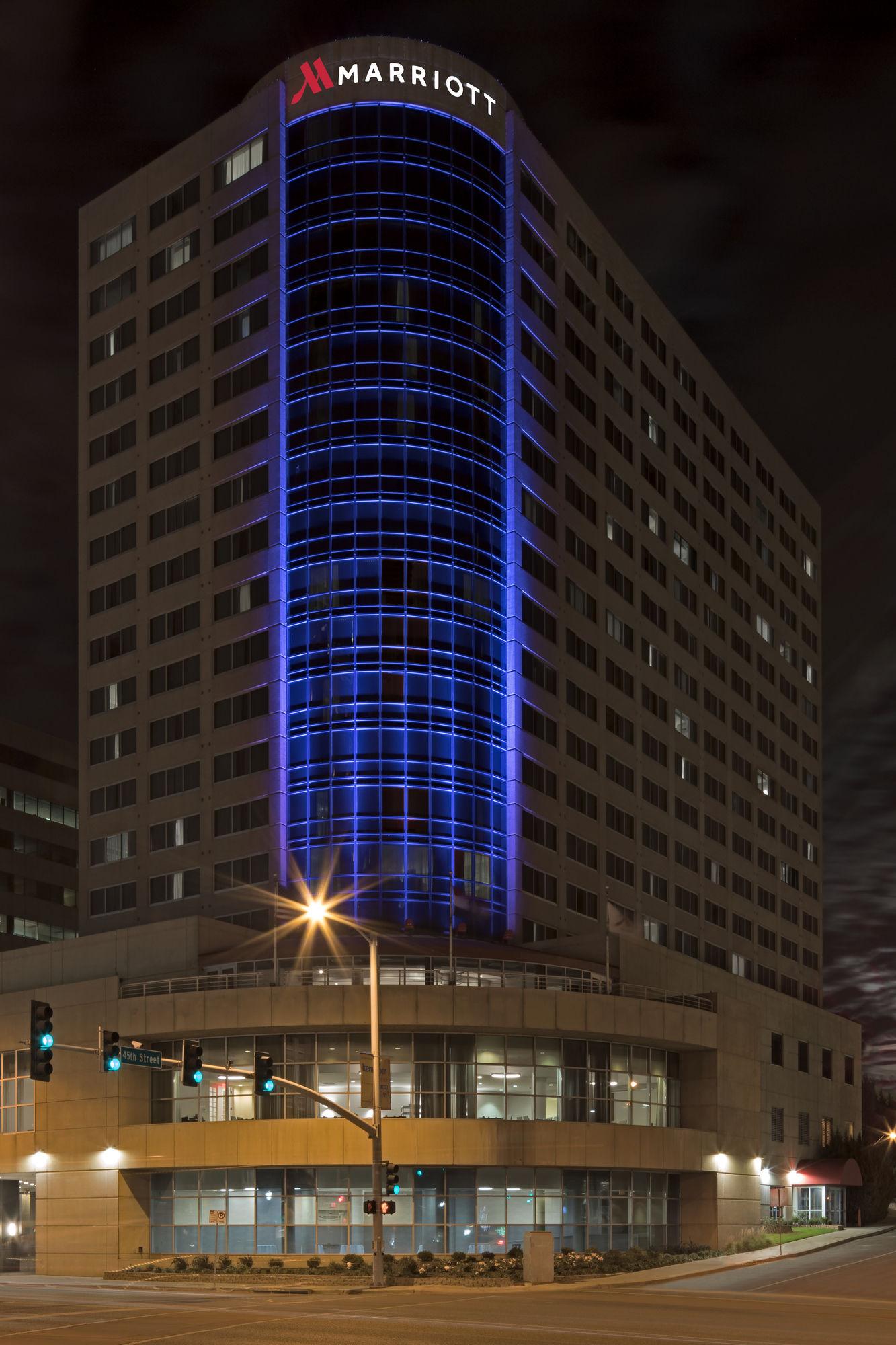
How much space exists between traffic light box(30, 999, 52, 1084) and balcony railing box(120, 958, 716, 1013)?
30.8m

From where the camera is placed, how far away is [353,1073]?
2832 inches

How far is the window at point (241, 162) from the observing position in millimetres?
99062

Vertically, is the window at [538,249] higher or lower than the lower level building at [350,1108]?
higher

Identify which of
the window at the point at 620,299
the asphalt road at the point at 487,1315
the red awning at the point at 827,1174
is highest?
the window at the point at 620,299

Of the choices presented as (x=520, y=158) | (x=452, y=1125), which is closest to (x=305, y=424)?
(x=520, y=158)

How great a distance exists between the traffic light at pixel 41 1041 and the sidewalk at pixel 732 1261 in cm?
2372

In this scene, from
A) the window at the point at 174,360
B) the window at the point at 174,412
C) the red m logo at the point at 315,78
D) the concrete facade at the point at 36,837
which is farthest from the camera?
the concrete facade at the point at 36,837

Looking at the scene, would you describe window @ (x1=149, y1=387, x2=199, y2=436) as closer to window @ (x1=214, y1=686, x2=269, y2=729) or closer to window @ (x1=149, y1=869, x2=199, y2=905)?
window @ (x1=214, y1=686, x2=269, y2=729)

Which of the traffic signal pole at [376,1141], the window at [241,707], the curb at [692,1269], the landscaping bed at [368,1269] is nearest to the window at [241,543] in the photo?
the window at [241,707]

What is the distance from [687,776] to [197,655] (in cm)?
4155

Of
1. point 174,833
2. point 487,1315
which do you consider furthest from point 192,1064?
point 174,833

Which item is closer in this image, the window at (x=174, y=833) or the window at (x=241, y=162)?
the window at (x=174, y=833)

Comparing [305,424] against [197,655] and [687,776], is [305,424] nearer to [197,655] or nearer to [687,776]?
[197,655]

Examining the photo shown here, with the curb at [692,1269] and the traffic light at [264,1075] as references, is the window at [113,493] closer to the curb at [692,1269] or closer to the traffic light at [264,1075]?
the curb at [692,1269]
